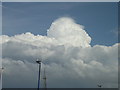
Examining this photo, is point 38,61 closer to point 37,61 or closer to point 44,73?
point 37,61

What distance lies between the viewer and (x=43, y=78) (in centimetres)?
14938

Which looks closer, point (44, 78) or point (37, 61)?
point (37, 61)

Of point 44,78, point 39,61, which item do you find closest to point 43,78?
point 44,78

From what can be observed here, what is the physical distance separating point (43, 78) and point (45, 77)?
179 cm

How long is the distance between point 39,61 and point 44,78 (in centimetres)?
5418

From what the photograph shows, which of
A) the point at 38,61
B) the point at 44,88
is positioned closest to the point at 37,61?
the point at 38,61

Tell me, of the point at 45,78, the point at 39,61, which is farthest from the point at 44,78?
the point at 39,61

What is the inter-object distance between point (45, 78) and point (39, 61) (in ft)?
178

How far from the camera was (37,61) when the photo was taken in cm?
9469

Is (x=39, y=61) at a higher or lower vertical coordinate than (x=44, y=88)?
higher

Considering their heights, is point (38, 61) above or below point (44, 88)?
above

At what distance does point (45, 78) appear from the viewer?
486ft

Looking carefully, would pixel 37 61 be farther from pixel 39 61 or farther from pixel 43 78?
pixel 43 78

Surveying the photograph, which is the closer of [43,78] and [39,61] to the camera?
[39,61]
